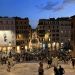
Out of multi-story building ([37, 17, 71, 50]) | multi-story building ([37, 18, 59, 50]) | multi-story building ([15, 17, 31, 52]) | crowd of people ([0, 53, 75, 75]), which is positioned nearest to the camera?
crowd of people ([0, 53, 75, 75])

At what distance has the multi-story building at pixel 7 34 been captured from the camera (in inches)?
5571

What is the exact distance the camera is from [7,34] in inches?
5640

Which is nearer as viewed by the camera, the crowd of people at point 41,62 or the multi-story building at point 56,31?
the crowd of people at point 41,62

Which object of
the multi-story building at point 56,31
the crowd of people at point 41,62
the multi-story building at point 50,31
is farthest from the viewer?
the multi-story building at point 56,31

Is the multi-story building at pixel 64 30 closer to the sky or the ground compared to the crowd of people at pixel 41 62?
closer to the sky

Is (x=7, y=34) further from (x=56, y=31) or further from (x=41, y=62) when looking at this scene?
(x=41, y=62)

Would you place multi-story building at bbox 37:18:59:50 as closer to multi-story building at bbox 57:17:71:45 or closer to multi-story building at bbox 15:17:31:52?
multi-story building at bbox 57:17:71:45

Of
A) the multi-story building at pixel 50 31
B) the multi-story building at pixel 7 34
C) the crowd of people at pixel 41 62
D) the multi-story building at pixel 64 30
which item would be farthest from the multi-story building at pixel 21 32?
A: the crowd of people at pixel 41 62

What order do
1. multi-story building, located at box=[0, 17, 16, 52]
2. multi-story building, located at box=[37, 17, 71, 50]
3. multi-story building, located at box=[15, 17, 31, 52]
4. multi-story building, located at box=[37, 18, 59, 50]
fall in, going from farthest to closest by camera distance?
1. multi-story building, located at box=[37, 17, 71, 50]
2. multi-story building, located at box=[37, 18, 59, 50]
3. multi-story building, located at box=[15, 17, 31, 52]
4. multi-story building, located at box=[0, 17, 16, 52]

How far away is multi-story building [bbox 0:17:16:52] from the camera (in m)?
142

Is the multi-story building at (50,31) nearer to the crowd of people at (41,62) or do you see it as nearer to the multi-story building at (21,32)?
the multi-story building at (21,32)

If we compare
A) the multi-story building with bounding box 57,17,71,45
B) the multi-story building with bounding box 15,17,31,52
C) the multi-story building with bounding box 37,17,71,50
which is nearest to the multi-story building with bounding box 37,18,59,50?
the multi-story building with bounding box 37,17,71,50

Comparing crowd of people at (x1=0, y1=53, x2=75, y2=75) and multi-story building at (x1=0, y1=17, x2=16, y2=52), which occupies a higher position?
multi-story building at (x1=0, y1=17, x2=16, y2=52)

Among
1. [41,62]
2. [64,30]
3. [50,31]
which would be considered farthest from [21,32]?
[41,62]
